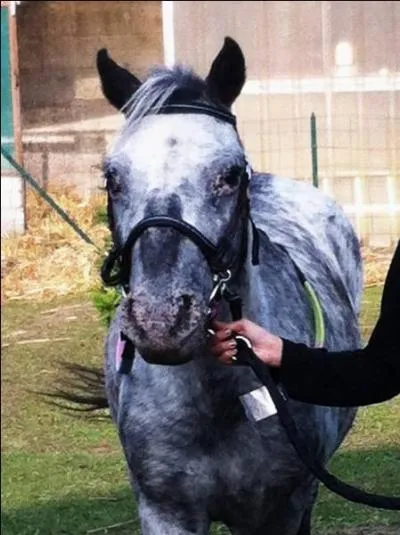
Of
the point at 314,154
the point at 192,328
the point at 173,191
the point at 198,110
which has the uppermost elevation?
the point at 198,110

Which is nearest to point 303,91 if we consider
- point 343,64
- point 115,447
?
point 343,64

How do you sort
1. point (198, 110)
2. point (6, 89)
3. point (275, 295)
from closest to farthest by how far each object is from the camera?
1. point (198, 110)
2. point (275, 295)
3. point (6, 89)

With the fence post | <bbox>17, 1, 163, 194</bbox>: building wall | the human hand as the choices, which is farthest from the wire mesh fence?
the human hand

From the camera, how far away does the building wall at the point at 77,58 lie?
34.5 ft

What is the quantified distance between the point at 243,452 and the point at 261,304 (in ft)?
1.21

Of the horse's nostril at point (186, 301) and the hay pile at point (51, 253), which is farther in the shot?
the hay pile at point (51, 253)

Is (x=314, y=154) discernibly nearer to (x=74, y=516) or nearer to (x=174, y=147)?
(x=74, y=516)

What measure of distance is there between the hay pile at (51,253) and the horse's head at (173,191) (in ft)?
15.2

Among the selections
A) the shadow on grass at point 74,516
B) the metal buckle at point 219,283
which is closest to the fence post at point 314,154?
the shadow on grass at point 74,516

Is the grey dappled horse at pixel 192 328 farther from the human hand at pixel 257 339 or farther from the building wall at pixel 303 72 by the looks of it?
the building wall at pixel 303 72

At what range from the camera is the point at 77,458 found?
699 cm

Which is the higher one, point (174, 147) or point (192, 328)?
point (174, 147)

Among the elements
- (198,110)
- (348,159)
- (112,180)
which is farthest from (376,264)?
(112,180)

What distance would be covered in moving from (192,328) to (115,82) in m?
0.84
